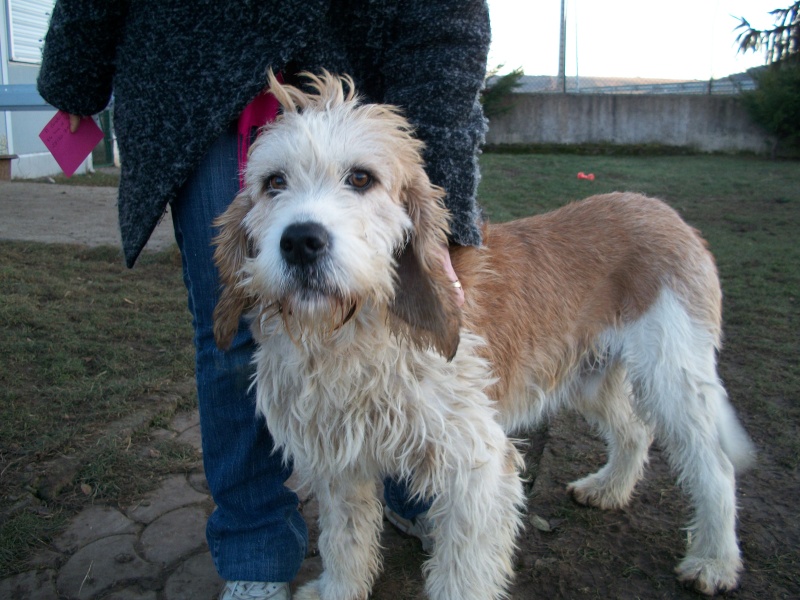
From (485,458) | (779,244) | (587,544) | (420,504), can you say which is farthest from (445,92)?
(779,244)

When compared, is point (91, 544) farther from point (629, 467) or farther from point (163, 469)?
point (629, 467)

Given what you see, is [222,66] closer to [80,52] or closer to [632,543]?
[80,52]

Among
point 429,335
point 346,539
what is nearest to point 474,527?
point 346,539

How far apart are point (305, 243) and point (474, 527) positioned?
1043 millimetres

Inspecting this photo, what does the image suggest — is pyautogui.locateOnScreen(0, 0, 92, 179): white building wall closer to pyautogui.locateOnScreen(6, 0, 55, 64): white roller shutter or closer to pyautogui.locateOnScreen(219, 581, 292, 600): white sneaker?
pyautogui.locateOnScreen(6, 0, 55, 64): white roller shutter

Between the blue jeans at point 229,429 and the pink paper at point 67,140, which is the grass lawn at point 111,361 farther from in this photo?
the pink paper at point 67,140

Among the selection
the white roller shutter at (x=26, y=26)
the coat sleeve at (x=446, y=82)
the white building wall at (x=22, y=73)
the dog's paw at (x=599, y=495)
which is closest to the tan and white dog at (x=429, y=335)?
the coat sleeve at (x=446, y=82)

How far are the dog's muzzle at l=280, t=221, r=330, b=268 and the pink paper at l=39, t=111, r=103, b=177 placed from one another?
41.0 inches

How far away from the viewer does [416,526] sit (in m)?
2.89

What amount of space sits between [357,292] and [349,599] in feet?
4.16

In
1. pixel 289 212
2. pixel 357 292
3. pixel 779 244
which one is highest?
pixel 289 212

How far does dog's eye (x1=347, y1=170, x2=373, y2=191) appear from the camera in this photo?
1941mm

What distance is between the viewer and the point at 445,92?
2.11m

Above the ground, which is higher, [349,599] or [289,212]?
[289,212]
